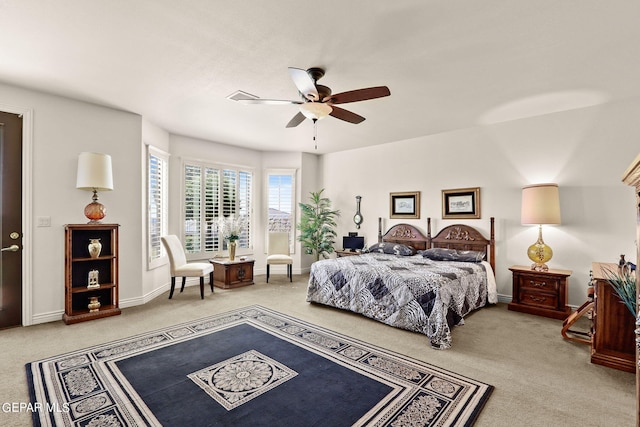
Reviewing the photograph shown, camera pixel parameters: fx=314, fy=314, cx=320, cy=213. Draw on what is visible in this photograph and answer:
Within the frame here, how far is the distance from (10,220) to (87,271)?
1.00 meters

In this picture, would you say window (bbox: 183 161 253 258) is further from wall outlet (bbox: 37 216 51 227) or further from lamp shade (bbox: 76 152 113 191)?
wall outlet (bbox: 37 216 51 227)

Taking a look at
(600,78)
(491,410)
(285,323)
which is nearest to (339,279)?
(285,323)

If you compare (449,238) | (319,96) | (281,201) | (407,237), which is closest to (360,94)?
(319,96)

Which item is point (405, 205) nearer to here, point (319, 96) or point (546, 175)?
point (546, 175)

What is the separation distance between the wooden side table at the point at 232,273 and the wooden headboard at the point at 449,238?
8.77 ft

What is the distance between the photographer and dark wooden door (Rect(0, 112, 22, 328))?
3580 millimetres

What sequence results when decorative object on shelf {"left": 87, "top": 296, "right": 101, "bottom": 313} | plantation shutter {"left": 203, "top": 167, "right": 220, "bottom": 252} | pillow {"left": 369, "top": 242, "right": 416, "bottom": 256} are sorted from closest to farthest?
1. decorative object on shelf {"left": 87, "top": 296, "right": 101, "bottom": 313}
2. pillow {"left": 369, "top": 242, "right": 416, "bottom": 256}
3. plantation shutter {"left": 203, "top": 167, "right": 220, "bottom": 252}

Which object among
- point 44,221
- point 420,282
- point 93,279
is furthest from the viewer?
point 93,279

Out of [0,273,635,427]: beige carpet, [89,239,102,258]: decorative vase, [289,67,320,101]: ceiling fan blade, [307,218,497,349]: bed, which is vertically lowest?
[0,273,635,427]: beige carpet

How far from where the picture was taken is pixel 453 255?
484cm

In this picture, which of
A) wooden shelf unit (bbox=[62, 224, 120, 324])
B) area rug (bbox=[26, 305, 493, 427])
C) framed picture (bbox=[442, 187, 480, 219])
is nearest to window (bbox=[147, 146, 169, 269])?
wooden shelf unit (bbox=[62, 224, 120, 324])

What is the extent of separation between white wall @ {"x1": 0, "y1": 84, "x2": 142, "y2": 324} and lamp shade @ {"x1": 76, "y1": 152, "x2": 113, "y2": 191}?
0.98 feet

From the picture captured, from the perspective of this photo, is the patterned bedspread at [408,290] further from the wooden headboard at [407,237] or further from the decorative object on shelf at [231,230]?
the decorative object on shelf at [231,230]

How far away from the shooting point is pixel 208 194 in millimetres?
6156
